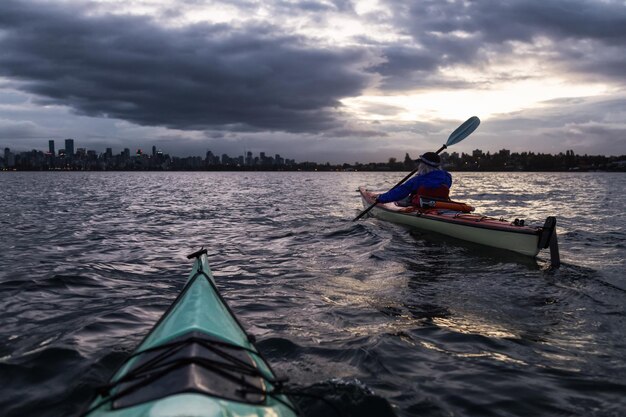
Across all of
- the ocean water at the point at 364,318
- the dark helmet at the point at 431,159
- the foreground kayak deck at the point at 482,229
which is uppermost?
the dark helmet at the point at 431,159

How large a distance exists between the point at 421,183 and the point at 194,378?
36.9ft

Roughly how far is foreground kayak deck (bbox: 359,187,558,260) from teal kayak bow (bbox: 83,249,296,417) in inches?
298

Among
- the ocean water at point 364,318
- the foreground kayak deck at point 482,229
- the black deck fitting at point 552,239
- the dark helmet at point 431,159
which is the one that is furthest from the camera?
the dark helmet at point 431,159

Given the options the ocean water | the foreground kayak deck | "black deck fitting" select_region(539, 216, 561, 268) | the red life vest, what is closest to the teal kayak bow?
the ocean water

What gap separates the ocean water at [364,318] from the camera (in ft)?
12.7

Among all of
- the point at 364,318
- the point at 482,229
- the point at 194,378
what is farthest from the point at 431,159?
the point at 194,378

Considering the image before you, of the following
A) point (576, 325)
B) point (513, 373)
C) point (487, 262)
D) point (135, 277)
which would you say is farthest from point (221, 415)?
point (487, 262)

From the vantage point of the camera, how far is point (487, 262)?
9258 millimetres

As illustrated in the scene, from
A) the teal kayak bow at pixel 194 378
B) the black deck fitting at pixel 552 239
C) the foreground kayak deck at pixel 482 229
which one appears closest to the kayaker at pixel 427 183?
the foreground kayak deck at pixel 482 229

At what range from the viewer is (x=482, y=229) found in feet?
33.5

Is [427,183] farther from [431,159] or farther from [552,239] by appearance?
[552,239]

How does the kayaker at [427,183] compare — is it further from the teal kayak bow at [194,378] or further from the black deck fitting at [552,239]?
the teal kayak bow at [194,378]

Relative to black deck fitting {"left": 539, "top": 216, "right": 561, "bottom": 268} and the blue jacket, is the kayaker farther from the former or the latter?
black deck fitting {"left": 539, "top": 216, "right": 561, "bottom": 268}

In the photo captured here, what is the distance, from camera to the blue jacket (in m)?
12.6
